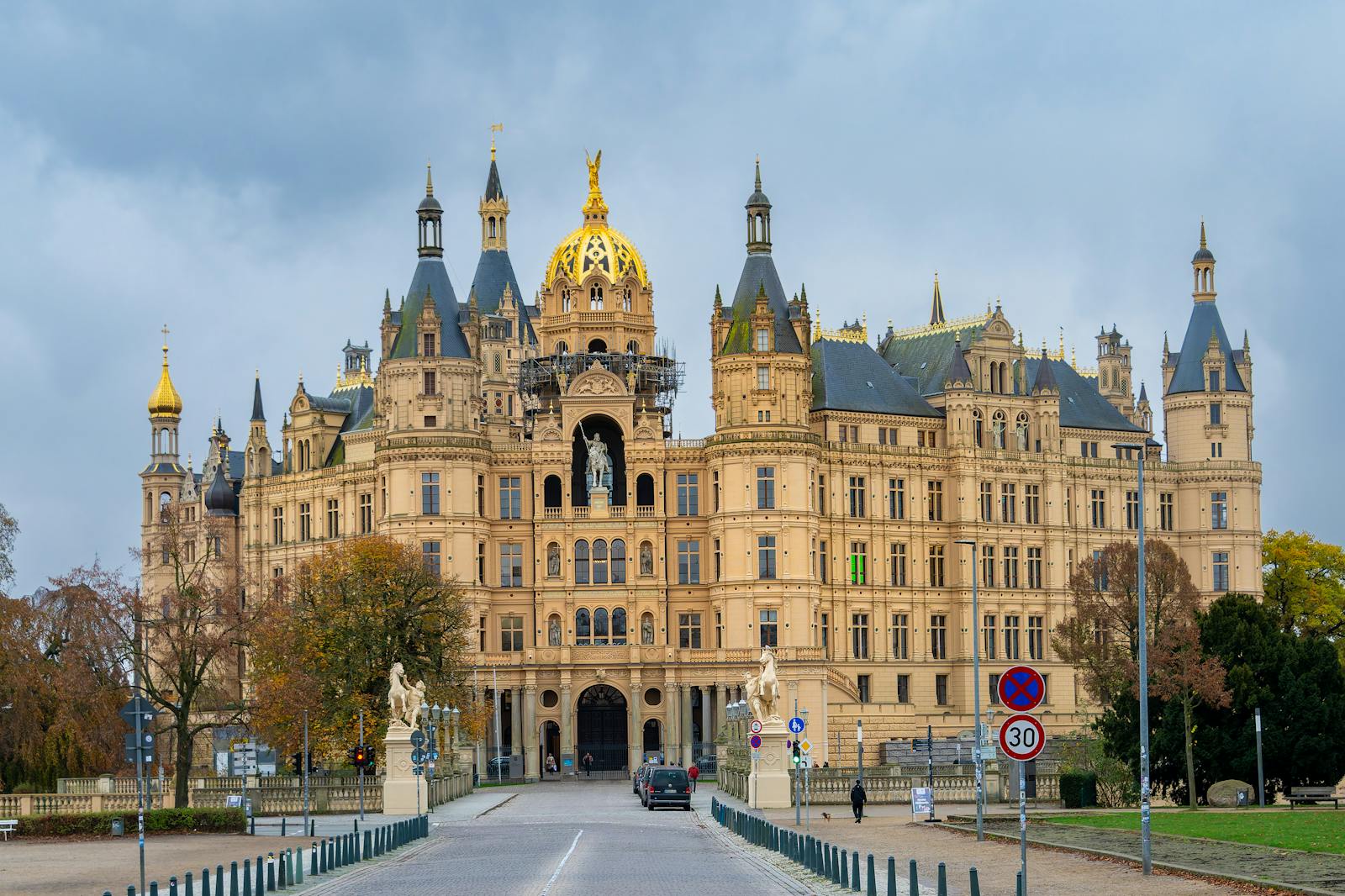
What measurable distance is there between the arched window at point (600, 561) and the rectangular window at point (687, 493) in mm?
4854

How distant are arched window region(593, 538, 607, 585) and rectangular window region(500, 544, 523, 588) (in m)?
4.08

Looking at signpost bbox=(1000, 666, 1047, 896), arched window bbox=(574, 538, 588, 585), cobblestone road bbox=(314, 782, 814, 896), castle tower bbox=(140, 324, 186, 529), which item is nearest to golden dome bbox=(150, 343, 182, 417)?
castle tower bbox=(140, 324, 186, 529)

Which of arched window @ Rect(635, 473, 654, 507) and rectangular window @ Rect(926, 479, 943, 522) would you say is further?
rectangular window @ Rect(926, 479, 943, 522)

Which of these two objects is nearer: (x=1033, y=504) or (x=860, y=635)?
(x=860, y=635)

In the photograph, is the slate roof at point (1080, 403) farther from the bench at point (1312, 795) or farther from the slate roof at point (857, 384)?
the bench at point (1312, 795)

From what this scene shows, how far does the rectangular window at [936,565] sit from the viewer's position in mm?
134750

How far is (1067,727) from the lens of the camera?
5207 inches

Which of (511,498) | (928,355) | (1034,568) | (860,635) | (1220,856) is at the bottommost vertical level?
(1220,856)

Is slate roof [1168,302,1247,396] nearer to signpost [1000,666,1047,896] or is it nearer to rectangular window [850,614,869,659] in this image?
rectangular window [850,614,869,659]

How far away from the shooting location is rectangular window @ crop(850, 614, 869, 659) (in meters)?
132

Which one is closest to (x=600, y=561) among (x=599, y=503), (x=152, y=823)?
(x=599, y=503)

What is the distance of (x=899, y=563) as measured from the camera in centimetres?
13375

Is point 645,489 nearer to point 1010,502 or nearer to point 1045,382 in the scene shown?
point 1010,502

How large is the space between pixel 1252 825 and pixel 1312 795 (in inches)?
708
